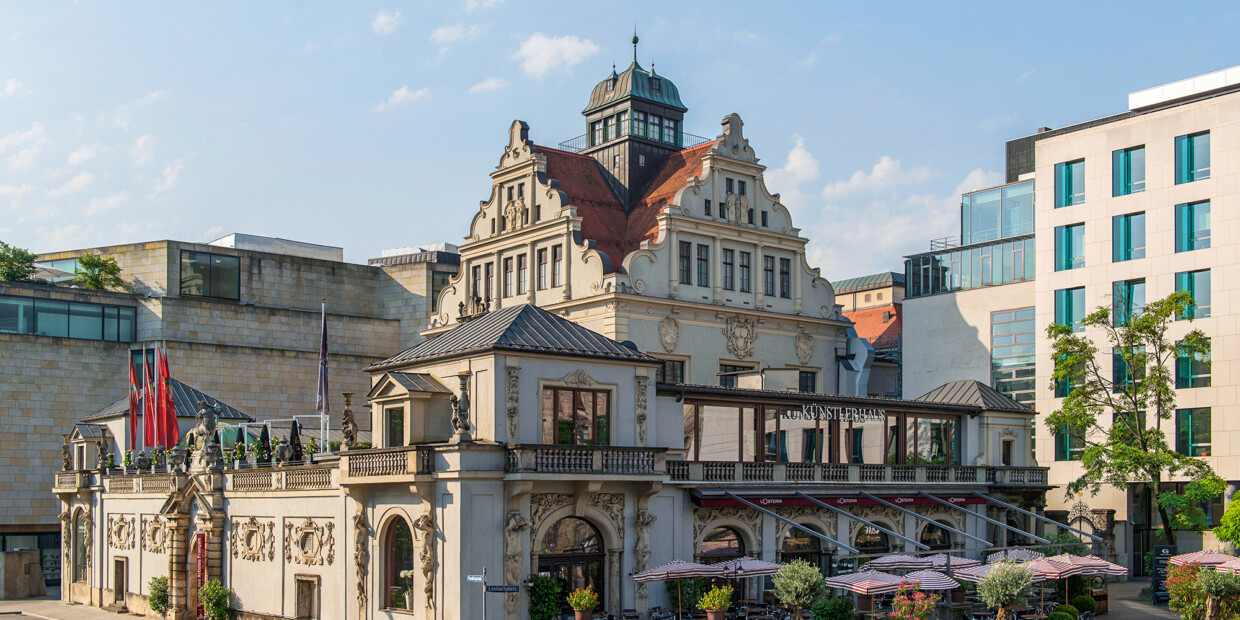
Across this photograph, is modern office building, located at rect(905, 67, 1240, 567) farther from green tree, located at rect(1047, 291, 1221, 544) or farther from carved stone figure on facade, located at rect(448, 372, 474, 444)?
carved stone figure on facade, located at rect(448, 372, 474, 444)

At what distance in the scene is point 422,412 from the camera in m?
42.0

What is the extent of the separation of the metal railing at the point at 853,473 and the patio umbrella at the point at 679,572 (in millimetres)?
3794

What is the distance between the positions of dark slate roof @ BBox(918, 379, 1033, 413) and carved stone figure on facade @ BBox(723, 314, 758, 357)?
11.0m

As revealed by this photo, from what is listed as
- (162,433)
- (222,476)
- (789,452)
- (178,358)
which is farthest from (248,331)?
(789,452)

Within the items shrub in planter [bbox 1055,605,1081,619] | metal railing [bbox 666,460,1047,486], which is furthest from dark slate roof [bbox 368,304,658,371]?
shrub in planter [bbox 1055,605,1081,619]

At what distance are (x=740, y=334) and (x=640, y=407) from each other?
2452cm

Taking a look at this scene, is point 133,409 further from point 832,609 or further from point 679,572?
point 832,609

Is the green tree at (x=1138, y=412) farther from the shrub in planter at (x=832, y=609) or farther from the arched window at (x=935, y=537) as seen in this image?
the shrub in planter at (x=832, y=609)

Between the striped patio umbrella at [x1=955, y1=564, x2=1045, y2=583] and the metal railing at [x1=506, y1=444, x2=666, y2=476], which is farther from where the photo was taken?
the striped patio umbrella at [x1=955, y1=564, x2=1045, y2=583]

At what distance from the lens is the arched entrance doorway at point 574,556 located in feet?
136

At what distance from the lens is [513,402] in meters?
40.5

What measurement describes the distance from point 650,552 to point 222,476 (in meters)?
19.4

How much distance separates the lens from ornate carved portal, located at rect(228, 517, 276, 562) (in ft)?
163

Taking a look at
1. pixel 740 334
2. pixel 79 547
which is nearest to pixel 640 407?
pixel 740 334
